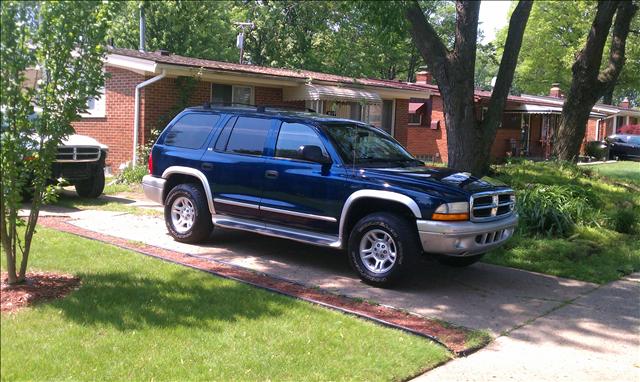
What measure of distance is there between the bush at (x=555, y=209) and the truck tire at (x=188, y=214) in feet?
16.0

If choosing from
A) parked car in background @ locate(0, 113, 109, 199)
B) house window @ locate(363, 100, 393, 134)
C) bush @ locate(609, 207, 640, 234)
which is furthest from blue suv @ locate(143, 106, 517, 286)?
house window @ locate(363, 100, 393, 134)

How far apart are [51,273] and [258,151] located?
2896mm

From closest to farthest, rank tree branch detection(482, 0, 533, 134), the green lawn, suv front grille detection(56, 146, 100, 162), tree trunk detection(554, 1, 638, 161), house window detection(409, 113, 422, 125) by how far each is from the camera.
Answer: tree branch detection(482, 0, 533, 134) < suv front grille detection(56, 146, 100, 162) < tree trunk detection(554, 1, 638, 161) < the green lawn < house window detection(409, 113, 422, 125)

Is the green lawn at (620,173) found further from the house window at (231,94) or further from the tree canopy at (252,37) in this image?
the house window at (231,94)

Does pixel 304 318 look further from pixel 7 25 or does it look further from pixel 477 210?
pixel 7 25

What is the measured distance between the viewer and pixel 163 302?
17.7 ft

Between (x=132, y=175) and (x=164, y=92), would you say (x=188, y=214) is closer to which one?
(x=132, y=175)

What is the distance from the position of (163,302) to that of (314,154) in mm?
2486

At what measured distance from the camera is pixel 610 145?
1265 inches

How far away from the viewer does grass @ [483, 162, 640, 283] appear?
8133 mm

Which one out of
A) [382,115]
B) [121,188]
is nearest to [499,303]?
[121,188]

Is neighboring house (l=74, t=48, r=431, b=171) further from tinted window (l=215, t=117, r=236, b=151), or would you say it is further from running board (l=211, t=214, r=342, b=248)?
running board (l=211, t=214, r=342, b=248)

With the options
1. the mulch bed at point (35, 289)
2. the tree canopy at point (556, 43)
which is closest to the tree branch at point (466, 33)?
the mulch bed at point (35, 289)

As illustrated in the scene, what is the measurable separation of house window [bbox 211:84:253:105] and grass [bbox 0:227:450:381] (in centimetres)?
1149
